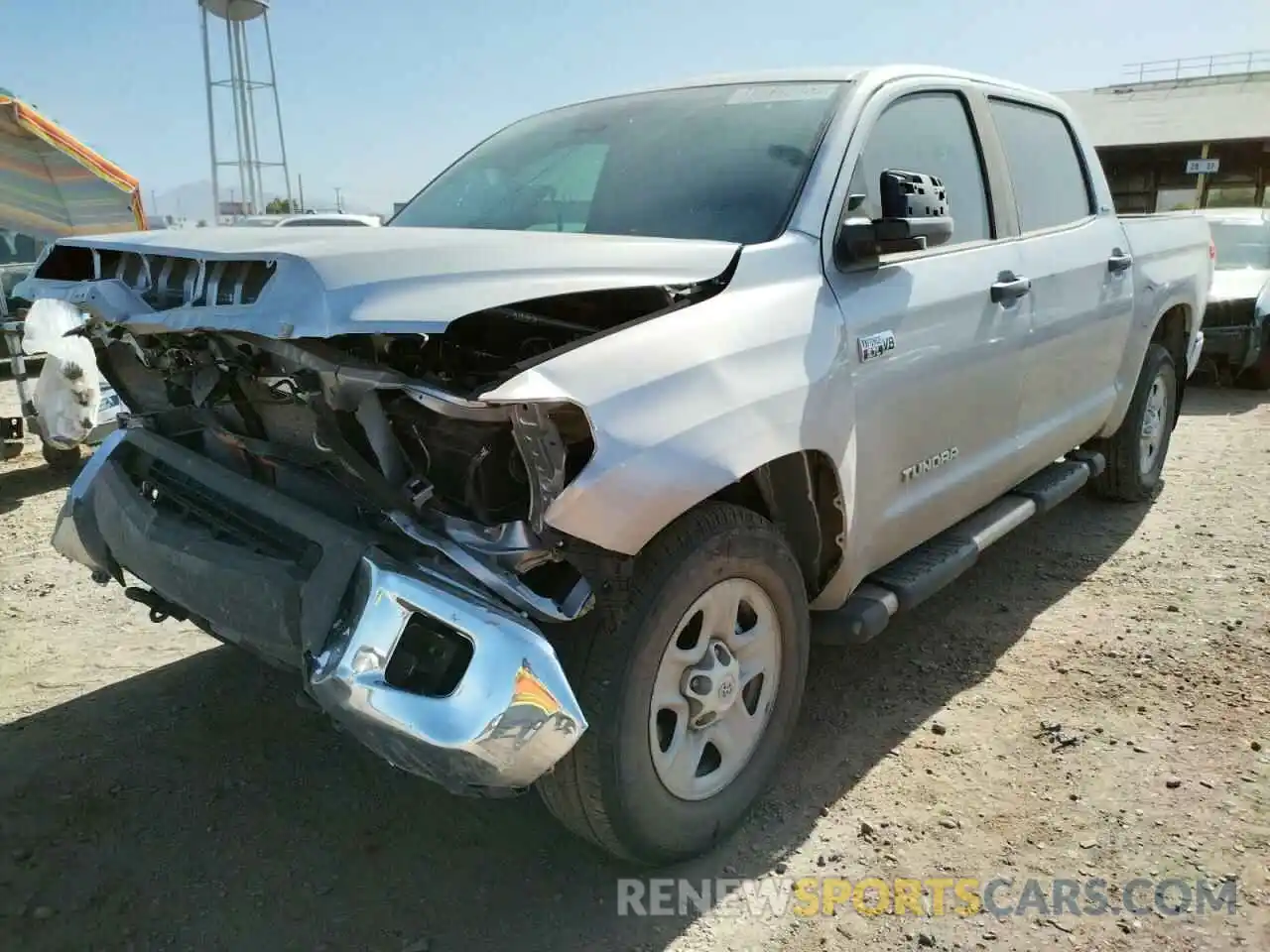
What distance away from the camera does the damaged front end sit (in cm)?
201

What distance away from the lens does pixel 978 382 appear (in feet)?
11.1

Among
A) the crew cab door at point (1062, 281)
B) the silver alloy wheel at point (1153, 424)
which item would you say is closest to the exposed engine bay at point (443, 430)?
the crew cab door at point (1062, 281)

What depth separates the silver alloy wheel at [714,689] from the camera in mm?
2471

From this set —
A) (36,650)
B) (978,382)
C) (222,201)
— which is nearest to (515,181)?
(978,382)

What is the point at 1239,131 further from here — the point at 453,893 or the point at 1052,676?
the point at 453,893

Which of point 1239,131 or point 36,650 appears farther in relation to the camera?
point 1239,131

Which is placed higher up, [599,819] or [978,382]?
[978,382]

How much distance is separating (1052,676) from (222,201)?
23.7 metres

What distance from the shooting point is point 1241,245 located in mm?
10547

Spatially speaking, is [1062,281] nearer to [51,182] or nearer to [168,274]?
[168,274]

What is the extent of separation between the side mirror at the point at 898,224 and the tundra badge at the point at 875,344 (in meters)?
0.22

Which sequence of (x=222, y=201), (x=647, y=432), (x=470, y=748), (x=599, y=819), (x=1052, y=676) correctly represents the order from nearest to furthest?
(x=470, y=748) → (x=647, y=432) → (x=599, y=819) → (x=1052, y=676) → (x=222, y=201)

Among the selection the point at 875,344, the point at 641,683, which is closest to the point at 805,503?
the point at 875,344

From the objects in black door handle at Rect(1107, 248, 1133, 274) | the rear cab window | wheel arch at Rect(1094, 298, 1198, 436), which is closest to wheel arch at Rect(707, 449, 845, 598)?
the rear cab window
